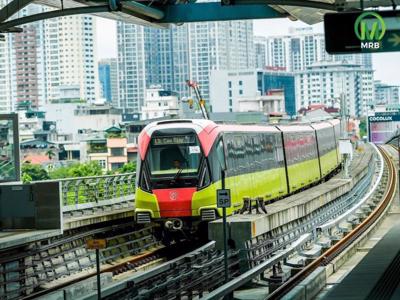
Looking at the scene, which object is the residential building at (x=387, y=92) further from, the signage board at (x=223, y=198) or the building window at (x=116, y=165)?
the signage board at (x=223, y=198)

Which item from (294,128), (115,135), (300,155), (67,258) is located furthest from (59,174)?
(67,258)

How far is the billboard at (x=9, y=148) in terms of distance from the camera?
2125cm

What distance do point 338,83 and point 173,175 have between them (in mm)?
118858

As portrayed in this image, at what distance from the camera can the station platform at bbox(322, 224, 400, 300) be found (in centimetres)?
1374

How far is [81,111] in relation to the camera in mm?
150875

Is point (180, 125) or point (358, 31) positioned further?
point (180, 125)

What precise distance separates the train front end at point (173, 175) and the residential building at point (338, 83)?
352ft

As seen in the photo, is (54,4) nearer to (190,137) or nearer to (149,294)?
(190,137)

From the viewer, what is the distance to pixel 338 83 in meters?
140

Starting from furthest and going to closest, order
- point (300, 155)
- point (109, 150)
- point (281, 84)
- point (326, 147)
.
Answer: point (281, 84)
point (109, 150)
point (326, 147)
point (300, 155)

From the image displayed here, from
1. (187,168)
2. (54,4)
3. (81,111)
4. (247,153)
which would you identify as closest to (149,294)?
(187,168)

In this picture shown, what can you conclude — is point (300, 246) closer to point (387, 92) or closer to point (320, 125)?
point (320, 125)

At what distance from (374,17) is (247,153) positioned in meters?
12.0

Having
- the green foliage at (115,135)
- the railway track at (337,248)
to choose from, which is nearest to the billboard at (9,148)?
the railway track at (337,248)
